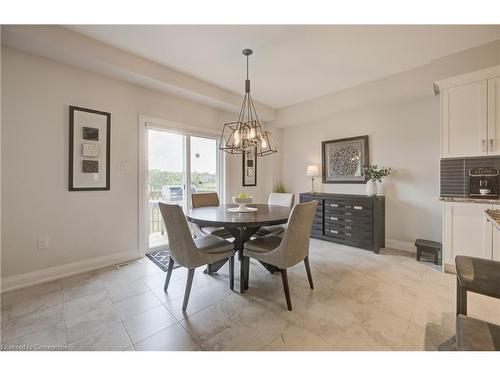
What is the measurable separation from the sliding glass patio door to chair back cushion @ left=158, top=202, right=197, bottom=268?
154cm

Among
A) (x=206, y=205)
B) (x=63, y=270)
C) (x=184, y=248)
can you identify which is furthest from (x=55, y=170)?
(x=184, y=248)

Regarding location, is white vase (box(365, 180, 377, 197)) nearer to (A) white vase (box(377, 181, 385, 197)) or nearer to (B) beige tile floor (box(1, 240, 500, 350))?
(A) white vase (box(377, 181, 385, 197))

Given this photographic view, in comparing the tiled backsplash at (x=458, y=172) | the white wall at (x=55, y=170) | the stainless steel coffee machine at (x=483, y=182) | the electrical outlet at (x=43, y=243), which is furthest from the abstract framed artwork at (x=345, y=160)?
the electrical outlet at (x=43, y=243)

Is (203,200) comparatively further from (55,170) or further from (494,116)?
(494,116)

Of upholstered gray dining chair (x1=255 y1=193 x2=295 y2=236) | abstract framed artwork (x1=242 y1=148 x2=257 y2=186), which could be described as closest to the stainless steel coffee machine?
upholstered gray dining chair (x1=255 y1=193 x2=295 y2=236)

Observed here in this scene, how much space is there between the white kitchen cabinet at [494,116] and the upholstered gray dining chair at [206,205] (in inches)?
124

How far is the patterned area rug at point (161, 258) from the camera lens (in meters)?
2.63

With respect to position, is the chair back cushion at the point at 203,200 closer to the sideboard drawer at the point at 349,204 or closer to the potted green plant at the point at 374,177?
the sideboard drawer at the point at 349,204

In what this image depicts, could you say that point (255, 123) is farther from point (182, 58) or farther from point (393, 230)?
point (393, 230)

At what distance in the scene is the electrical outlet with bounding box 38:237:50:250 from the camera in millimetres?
2217

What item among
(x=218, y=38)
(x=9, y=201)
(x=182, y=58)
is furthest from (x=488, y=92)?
(x=9, y=201)

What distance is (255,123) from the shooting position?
2.37 m

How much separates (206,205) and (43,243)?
1.83 meters
